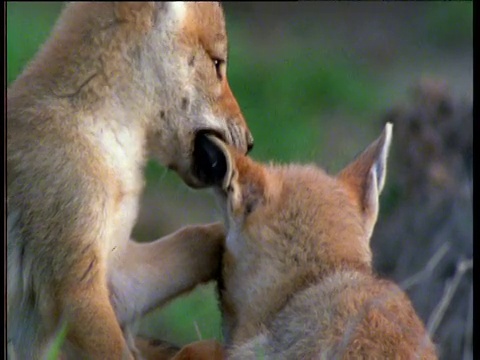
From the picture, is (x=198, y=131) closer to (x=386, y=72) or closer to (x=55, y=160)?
(x=55, y=160)

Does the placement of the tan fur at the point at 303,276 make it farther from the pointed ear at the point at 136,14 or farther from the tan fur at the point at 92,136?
the pointed ear at the point at 136,14

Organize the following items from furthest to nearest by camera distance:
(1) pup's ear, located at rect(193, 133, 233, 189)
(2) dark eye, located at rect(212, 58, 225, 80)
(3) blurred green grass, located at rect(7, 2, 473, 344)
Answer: (3) blurred green grass, located at rect(7, 2, 473, 344), (2) dark eye, located at rect(212, 58, 225, 80), (1) pup's ear, located at rect(193, 133, 233, 189)

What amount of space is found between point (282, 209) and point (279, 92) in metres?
2.08

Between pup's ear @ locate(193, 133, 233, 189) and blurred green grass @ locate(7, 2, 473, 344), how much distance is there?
A: 277mm

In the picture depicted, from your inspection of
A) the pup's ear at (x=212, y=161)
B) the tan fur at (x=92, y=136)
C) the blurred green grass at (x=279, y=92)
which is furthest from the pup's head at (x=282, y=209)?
the blurred green grass at (x=279, y=92)

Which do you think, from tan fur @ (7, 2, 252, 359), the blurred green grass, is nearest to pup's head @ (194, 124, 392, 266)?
tan fur @ (7, 2, 252, 359)

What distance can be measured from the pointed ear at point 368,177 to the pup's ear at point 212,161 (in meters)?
0.49

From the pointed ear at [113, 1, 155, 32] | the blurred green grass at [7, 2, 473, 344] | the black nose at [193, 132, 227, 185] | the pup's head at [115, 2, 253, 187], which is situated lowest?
the blurred green grass at [7, 2, 473, 344]

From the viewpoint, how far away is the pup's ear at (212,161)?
14.6 ft

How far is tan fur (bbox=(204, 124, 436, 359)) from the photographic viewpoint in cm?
429

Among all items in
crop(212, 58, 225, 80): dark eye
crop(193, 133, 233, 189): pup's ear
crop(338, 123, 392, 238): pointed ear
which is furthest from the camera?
crop(338, 123, 392, 238): pointed ear

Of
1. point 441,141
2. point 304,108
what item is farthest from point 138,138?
point 441,141

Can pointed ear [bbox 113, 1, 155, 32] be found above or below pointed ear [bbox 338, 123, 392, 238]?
above

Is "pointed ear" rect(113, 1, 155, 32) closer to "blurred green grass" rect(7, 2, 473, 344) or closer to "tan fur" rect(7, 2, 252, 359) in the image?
"tan fur" rect(7, 2, 252, 359)
